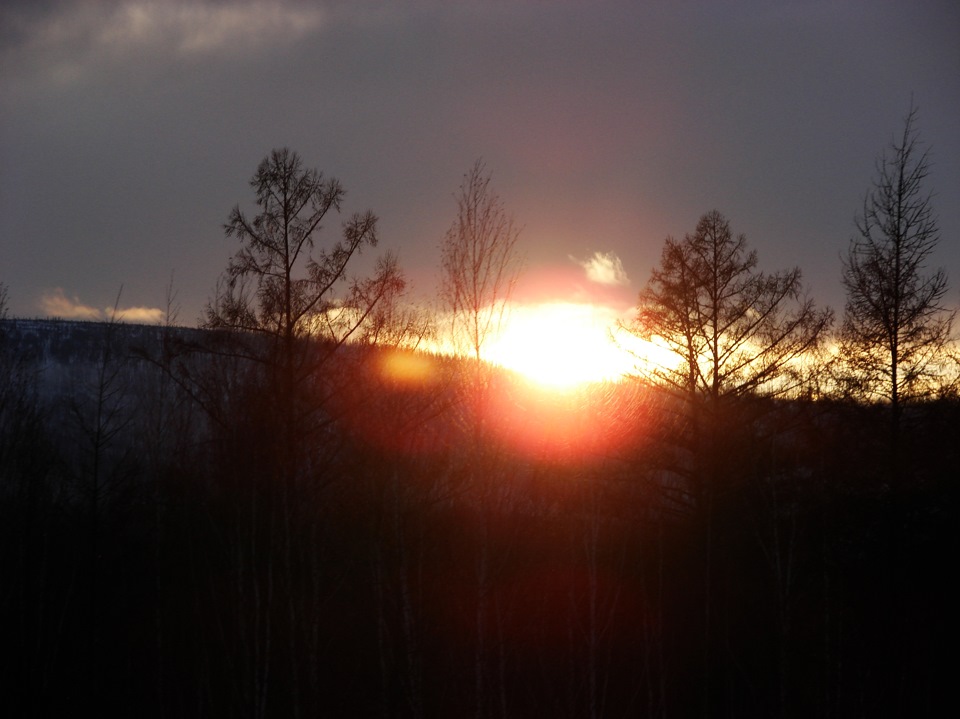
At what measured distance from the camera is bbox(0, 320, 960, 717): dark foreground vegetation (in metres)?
18.9

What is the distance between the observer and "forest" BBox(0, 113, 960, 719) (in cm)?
1806

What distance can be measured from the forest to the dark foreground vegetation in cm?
10

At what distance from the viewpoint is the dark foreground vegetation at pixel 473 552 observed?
743 inches

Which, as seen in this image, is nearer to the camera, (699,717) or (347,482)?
(347,482)

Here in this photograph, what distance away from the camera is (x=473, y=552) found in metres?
23.7

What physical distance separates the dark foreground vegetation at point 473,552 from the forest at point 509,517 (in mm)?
102

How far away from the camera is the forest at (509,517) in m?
18.1

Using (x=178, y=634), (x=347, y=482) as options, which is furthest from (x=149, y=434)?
(x=347, y=482)

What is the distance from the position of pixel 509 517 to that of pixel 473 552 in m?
1.88

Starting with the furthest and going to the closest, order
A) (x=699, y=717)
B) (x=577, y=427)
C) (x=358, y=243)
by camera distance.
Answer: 1. (x=577, y=427)
2. (x=699, y=717)
3. (x=358, y=243)

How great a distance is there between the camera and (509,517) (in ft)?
82.4

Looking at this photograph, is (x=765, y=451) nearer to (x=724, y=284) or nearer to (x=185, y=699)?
(x=724, y=284)

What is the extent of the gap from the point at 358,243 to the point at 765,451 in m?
12.0

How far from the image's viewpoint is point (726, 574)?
74.6ft
